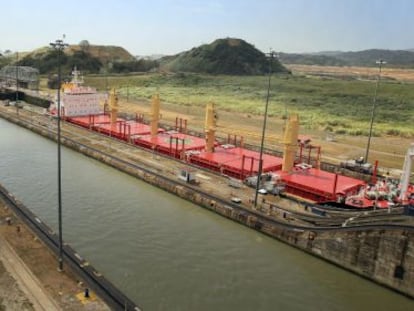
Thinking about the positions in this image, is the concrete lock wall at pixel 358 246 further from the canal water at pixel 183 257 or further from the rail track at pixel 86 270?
the rail track at pixel 86 270

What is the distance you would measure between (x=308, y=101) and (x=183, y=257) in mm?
77851

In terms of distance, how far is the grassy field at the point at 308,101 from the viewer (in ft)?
208

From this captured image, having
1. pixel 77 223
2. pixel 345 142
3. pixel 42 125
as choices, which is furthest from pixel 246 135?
pixel 77 223

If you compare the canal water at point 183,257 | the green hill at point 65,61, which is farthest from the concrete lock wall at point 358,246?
the green hill at point 65,61

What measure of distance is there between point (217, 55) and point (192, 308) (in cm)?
18094

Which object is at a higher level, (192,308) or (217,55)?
(217,55)

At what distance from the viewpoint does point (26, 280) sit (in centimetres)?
1712

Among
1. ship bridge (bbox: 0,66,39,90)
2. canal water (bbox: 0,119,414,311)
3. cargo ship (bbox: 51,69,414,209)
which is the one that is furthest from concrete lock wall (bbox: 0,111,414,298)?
ship bridge (bbox: 0,66,39,90)

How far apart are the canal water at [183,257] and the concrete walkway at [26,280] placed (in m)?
3.37

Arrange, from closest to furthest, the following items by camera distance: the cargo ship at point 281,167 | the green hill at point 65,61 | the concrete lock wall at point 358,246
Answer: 1. the concrete lock wall at point 358,246
2. the cargo ship at point 281,167
3. the green hill at point 65,61

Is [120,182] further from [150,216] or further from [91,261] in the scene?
[91,261]

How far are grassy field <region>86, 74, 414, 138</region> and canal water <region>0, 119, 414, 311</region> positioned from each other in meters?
36.0

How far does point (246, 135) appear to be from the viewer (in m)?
51.9

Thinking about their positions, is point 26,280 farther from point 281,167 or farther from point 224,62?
point 224,62
